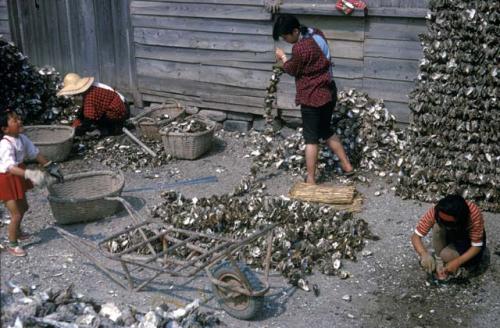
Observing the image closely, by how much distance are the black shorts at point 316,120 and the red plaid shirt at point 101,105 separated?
10.8 feet

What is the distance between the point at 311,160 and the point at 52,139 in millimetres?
3870

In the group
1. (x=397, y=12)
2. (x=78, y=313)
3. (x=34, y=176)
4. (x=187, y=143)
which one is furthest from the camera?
(x=187, y=143)

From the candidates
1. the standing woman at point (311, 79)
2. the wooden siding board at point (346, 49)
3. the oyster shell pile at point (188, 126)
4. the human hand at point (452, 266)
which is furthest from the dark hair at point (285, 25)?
the human hand at point (452, 266)

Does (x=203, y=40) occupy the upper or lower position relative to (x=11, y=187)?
upper

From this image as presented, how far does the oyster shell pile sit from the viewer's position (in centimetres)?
955

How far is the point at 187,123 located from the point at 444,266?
14.8 feet

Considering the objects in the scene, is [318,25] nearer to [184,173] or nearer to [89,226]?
[184,173]

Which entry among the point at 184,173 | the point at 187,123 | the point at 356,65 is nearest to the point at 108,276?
the point at 184,173

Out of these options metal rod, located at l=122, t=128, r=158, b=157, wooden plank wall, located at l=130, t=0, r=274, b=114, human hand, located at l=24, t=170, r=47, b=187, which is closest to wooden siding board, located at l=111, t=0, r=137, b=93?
wooden plank wall, located at l=130, t=0, r=274, b=114

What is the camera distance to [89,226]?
7.57m

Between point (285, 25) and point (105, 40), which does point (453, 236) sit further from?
point (105, 40)

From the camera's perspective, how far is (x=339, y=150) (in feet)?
27.7

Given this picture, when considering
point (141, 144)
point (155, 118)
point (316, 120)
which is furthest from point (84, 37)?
point (316, 120)

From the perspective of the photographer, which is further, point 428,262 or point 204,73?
point 204,73
